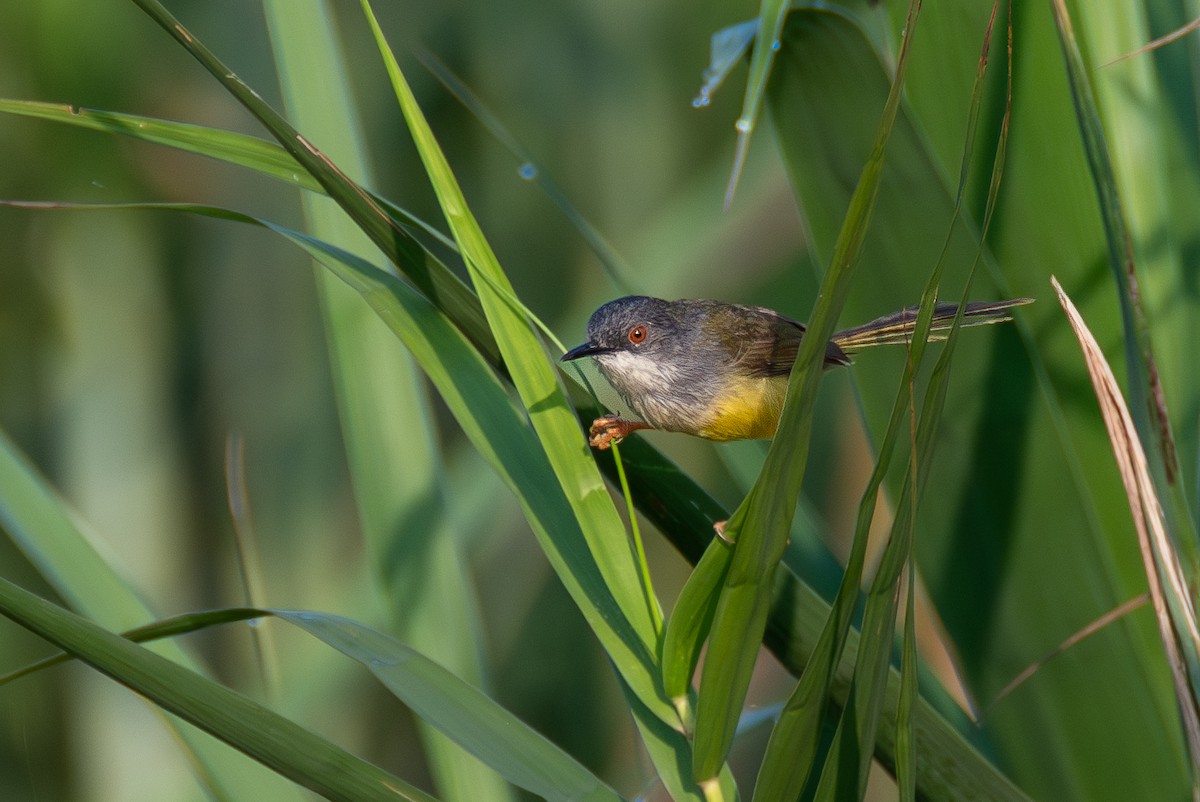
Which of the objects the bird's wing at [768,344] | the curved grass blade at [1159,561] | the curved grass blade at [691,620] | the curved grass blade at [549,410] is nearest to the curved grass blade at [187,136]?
the curved grass blade at [549,410]

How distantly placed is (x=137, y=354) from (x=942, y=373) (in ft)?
7.57

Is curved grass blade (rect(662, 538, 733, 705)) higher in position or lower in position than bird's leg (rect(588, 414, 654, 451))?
lower

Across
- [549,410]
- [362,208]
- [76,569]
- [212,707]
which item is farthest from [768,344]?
[212,707]

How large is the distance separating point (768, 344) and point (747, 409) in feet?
0.79

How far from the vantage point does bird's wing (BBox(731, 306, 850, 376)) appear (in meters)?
2.05

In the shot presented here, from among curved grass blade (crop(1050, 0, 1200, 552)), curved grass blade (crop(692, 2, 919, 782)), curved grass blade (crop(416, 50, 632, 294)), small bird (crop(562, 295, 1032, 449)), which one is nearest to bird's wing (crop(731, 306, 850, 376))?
small bird (crop(562, 295, 1032, 449))

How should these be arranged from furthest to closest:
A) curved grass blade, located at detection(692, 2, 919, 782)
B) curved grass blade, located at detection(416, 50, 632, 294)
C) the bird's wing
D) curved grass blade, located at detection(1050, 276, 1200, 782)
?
1. the bird's wing
2. curved grass blade, located at detection(416, 50, 632, 294)
3. curved grass blade, located at detection(1050, 276, 1200, 782)
4. curved grass blade, located at detection(692, 2, 919, 782)

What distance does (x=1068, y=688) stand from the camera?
1298 mm

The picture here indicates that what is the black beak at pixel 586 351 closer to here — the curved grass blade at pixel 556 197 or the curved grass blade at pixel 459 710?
the curved grass blade at pixel 556 197

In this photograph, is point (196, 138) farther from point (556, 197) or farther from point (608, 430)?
point (608, 430)

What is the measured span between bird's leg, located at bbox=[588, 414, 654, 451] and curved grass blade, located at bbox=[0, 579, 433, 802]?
1.52 ft

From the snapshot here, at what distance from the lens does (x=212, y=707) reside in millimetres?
Answer: 890

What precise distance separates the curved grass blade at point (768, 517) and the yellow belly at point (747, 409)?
0.81 metres

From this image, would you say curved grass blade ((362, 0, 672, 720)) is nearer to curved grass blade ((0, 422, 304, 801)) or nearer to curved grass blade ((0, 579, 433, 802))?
curved grass blade ((0, 579, 433, 802))
